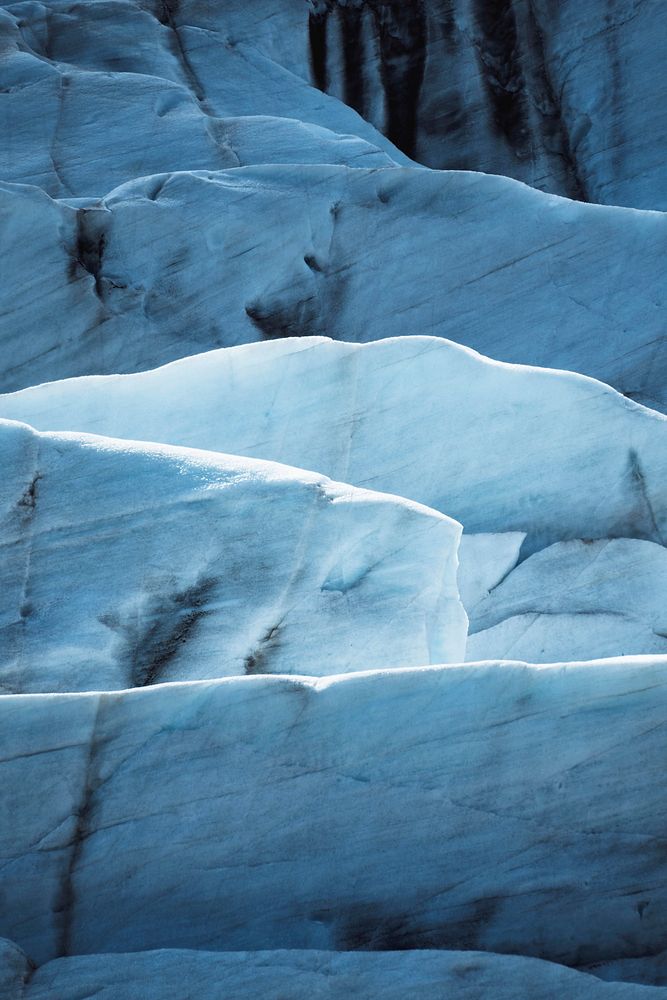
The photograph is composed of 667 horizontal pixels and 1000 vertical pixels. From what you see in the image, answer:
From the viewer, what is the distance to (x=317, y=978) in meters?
5.79

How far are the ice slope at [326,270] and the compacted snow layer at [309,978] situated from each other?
7.68 meters

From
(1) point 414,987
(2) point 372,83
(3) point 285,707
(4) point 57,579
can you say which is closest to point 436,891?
(1) point 414,987

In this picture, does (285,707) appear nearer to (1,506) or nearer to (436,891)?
(436,891)

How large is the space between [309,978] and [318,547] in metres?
2.97

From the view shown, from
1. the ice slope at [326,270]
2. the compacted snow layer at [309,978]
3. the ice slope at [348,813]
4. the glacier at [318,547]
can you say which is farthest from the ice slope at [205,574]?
the ice slope at [326,270]

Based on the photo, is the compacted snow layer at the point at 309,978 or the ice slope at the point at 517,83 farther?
the ice slope at the point at 517,83

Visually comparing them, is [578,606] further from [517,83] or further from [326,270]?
[517,83]

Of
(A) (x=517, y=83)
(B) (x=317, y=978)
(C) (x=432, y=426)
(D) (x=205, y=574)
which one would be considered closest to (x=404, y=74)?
(A) (x=517, y=83)

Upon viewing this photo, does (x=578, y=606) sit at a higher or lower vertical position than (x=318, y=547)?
lower

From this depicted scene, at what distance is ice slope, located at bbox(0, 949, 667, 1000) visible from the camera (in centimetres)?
569

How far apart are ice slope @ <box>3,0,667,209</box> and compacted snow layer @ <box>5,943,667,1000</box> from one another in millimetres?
12471

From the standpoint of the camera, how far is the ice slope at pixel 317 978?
569cm

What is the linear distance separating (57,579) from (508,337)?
6151 mm

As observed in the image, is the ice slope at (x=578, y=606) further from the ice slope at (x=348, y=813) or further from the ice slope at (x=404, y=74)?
the ice slope at (x=404, y=74)
